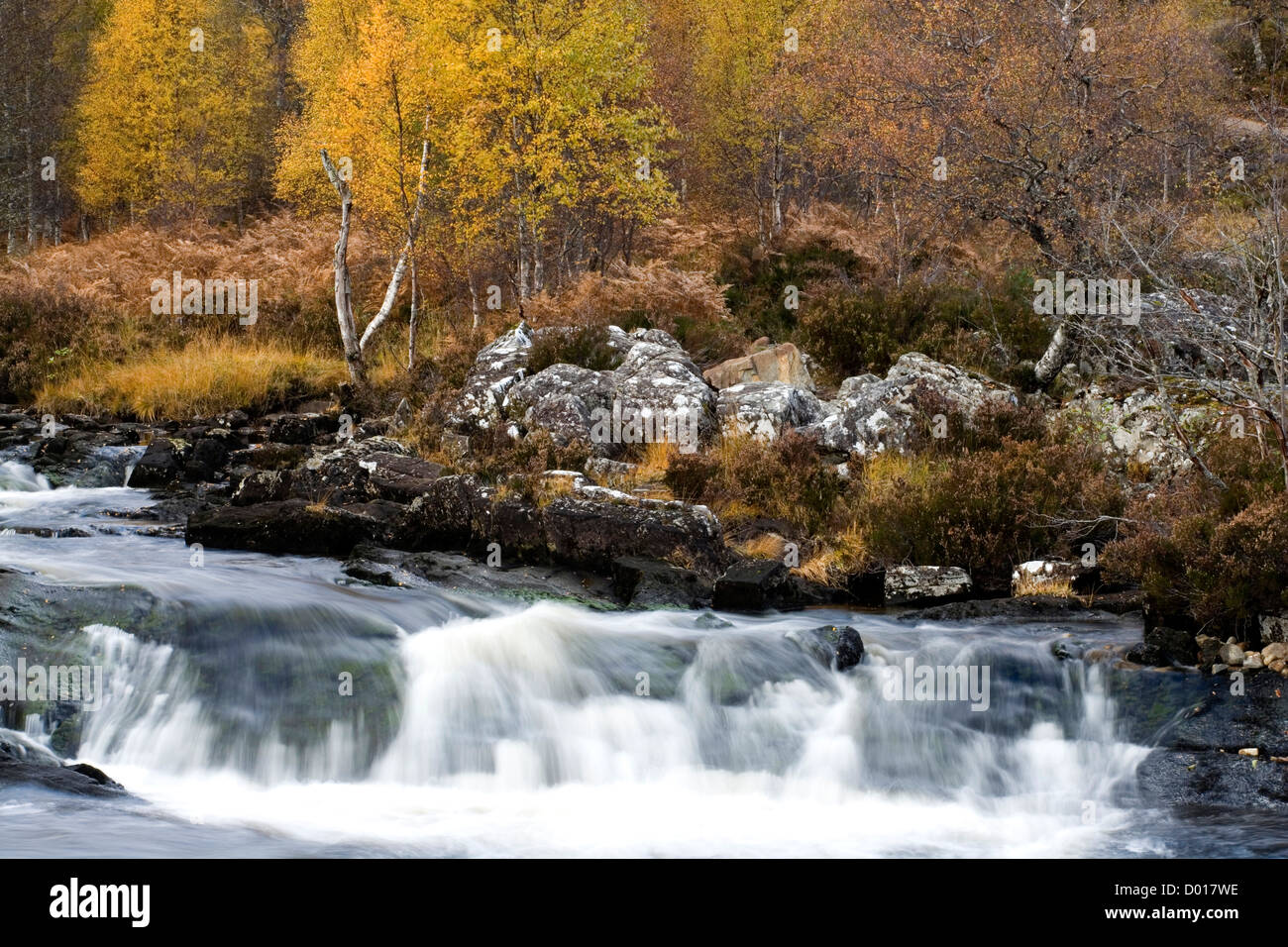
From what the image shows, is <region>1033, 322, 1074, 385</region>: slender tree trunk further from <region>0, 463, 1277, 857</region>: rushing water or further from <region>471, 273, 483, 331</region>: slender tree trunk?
<region>471, 273, 483, 331</region>: slender tree trunk

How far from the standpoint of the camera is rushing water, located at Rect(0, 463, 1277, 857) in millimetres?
7473

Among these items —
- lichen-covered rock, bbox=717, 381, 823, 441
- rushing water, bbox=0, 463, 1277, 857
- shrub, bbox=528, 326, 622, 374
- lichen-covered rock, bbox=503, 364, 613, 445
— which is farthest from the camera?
shrub, bbox=528, 326, 622, 374

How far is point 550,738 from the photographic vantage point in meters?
9.09

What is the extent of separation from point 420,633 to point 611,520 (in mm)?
3021

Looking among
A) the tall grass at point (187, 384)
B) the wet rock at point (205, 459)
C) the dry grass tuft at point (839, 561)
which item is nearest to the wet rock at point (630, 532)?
the dry grass tuft at point (839, 561)

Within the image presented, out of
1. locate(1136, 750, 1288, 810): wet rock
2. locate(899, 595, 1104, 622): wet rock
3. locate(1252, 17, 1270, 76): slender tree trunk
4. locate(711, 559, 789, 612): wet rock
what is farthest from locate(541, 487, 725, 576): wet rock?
locate(1252, 17, 1270, 76): slender tree trunk

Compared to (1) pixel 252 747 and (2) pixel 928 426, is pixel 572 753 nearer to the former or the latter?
(1) pixel 252 747

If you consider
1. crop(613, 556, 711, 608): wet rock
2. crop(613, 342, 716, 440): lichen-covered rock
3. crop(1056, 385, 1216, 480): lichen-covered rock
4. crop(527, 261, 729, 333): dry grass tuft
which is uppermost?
crop(527, 261, 729, 333): dry grass tuft

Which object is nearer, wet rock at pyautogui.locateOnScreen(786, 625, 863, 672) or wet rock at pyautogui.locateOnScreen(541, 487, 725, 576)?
wet rock at pyautogui.locateOnScreen(786, 625, 863, 672)

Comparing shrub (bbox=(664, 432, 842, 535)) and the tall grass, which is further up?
the tall grass

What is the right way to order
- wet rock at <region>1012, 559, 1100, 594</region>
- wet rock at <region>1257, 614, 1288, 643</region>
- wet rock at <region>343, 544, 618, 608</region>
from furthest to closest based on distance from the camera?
wet rock at <region>343, 544, 618, 608</region>
wet rock at <region>1012, 559, 1100, 594</region>
wet rock at <region>1257, 614, 1288, 643</region>

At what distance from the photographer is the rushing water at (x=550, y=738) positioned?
7.47 metres

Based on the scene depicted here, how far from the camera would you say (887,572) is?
39.6ft

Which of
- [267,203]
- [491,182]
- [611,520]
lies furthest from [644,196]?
[267,203]
